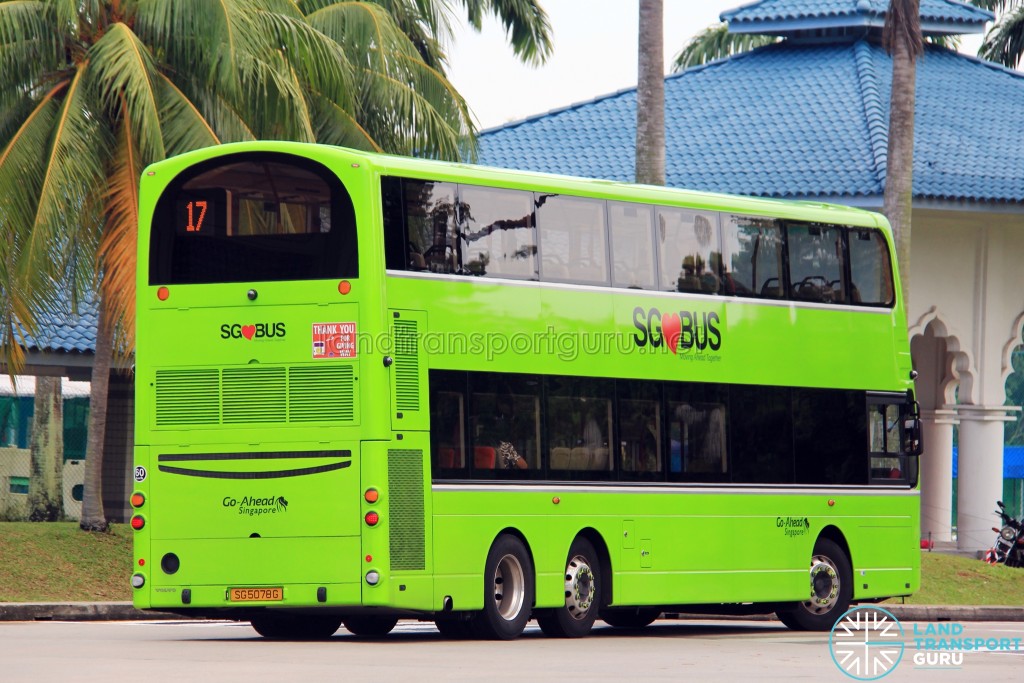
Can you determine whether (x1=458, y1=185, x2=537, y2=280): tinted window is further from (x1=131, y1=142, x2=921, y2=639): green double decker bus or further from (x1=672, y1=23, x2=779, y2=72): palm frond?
(x1=672, y1=23, x2=779, y2=72): palm frond

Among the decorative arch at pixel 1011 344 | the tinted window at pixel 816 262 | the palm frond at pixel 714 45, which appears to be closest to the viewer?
the tinted window at pixel 816 262

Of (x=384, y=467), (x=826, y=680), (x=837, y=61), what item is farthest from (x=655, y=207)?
(x=837, y=61)

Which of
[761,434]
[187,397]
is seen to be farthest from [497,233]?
[761,434]

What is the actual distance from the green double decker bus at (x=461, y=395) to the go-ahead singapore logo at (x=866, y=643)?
95 cm

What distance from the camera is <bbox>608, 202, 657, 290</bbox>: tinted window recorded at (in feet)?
60.6

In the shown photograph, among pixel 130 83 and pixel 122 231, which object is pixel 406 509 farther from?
pixel 130 83

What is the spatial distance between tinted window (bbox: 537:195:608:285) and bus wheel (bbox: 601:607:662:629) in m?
4.30

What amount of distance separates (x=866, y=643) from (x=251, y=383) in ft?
19.0

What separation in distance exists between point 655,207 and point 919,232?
600 inches

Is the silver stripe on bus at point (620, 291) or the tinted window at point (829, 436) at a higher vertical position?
the silver stripe on bus at point (620, 291)

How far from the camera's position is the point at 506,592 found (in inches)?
690

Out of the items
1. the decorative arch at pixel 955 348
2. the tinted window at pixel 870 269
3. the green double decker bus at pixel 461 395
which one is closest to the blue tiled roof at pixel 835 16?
the decorative arch at pixel 955 348

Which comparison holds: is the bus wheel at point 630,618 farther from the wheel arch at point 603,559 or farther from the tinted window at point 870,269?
the tinted window at point 870,269

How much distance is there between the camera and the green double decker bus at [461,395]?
16.2 m
